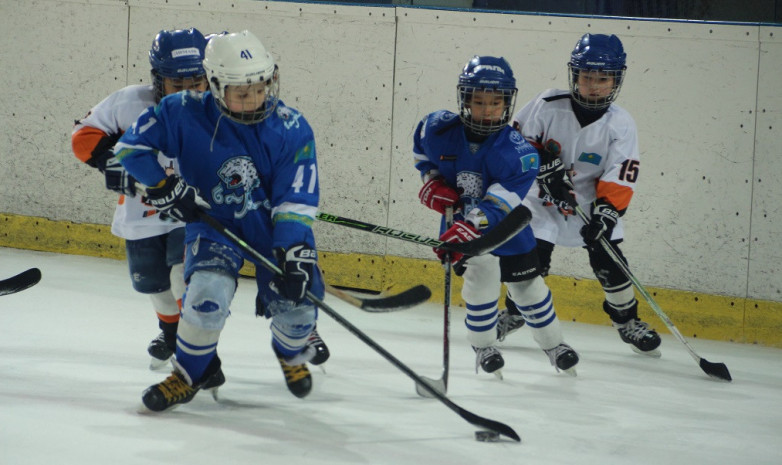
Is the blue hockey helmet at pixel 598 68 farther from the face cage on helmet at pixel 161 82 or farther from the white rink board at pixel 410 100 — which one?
the face cage on helmet at pixel 161 82

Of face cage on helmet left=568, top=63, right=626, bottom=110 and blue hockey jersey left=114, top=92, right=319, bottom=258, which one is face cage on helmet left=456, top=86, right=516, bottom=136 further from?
blue hockey jersey left=114, top=92, right=319, bottom=258

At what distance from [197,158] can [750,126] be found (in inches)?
105

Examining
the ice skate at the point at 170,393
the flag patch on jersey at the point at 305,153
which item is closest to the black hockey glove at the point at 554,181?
the flag patch on jersey at the point at 305,153

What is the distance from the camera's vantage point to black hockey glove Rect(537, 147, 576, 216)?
367 centimetres

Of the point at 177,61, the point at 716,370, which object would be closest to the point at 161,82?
the point at 177,61

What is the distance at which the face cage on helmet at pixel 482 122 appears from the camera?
10.6 ft

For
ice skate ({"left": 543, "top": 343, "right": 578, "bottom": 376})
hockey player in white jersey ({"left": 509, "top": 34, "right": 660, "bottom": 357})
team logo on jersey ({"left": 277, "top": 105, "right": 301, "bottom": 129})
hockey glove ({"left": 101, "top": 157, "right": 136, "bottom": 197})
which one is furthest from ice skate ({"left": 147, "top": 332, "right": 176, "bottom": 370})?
hockey player in white jersey ({"left": 509, "top": 34, "right": 660, "bottom": 357})

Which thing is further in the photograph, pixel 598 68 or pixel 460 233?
pixel 598 68

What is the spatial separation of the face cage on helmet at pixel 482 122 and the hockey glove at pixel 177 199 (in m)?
1.02

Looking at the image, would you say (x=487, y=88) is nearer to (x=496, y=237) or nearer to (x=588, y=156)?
(x=496, y=237)

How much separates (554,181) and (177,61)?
56.3 inches

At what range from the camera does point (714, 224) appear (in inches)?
174

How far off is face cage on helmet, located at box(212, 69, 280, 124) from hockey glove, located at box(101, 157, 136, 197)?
360mm

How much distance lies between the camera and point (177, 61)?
309cm
